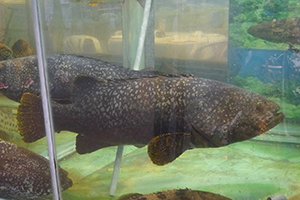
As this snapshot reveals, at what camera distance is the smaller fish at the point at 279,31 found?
1727 mm

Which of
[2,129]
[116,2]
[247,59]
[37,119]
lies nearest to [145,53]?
[116,2]

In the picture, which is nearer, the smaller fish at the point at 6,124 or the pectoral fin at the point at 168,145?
the pectoral fin at the point at 168,145

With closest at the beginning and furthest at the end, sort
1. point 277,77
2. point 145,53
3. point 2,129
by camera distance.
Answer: point 277,77 < point 145,53 < point 2,129

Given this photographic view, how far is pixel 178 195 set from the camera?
1.75 meters

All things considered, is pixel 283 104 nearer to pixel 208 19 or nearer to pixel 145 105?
pixel 208 19

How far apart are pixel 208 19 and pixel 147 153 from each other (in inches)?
32.3

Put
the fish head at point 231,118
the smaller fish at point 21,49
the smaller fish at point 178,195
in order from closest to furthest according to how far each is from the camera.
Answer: the fish head at point 231,118
the smaller fish at point 178,195
the smaller fish at point 21,49

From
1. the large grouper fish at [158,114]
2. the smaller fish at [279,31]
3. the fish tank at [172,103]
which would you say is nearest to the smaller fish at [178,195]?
the fish tank at [172,103]

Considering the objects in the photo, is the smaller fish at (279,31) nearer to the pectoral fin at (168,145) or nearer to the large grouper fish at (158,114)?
the large grouper fish at (158,114)

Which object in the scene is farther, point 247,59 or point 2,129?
point 2,129

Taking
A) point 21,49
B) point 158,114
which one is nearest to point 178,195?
point 158,114

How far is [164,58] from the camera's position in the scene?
1.78m

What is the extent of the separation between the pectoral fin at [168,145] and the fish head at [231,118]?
0.17 feet

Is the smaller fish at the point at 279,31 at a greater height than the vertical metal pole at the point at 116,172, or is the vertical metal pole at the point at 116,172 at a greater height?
the smaller fish at the point at 279,31
